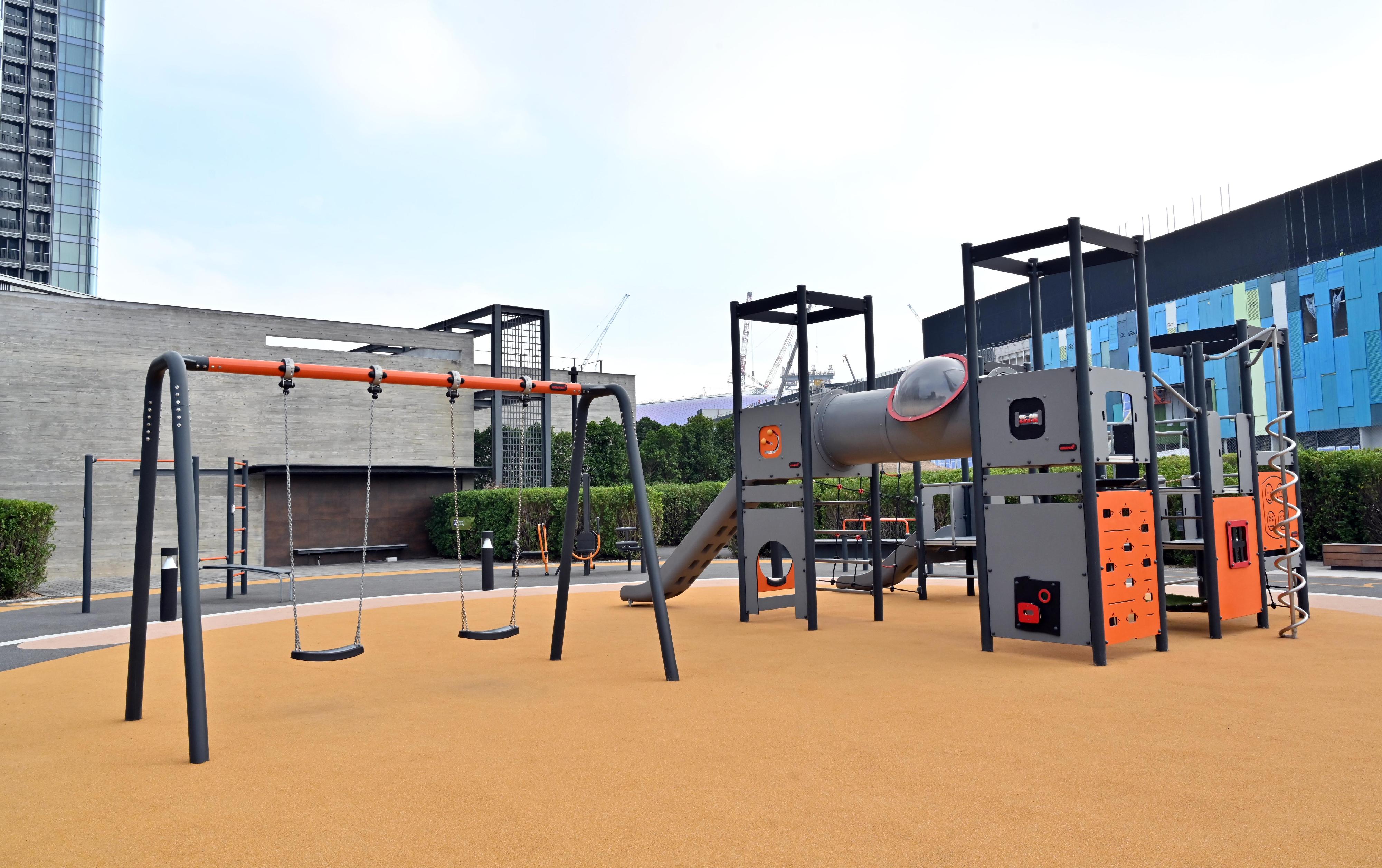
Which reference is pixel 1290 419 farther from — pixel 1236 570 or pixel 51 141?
pixel 51 141

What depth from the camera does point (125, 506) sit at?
18719mm

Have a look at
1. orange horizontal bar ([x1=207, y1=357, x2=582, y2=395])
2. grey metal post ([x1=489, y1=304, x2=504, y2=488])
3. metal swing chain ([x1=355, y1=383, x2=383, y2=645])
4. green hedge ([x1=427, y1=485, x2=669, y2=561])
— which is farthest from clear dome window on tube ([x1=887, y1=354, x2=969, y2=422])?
grey metal post ([x1=489, y1=304, x2=504, y2=488])

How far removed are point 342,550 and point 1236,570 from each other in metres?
18.2

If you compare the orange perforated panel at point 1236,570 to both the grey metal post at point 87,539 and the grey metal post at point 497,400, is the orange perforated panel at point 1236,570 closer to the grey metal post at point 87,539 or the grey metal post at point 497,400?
the grey metal post at point 87,539

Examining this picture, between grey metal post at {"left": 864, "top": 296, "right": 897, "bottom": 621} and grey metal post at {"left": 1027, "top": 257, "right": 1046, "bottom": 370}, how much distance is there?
5.30 feet

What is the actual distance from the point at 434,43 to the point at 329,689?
6812mm

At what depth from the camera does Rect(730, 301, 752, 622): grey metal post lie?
934 centimetres

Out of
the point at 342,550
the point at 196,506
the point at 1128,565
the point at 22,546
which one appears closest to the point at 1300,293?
the point at 1128,565

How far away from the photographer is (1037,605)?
7012mm

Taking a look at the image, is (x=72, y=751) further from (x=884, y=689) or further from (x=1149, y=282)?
(x=1149, y=282)

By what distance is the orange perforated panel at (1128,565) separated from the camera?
6.70 meters

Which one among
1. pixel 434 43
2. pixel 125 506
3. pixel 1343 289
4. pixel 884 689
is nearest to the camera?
pixel 884 689

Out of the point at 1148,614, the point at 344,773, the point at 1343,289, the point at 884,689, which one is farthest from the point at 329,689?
the point at 1343,289

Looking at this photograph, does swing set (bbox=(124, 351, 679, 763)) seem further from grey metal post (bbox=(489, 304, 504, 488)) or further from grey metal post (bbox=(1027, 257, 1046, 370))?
grey metal post (bbox=(489, 304, 504, 488))
